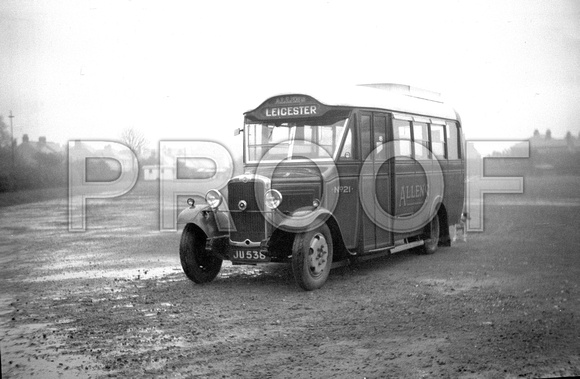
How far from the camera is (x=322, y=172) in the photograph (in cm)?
765

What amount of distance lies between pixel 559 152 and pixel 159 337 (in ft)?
14.9

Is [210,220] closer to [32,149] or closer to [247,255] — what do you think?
[247,255]

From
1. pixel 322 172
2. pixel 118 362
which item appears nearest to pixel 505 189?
pixel 322 172

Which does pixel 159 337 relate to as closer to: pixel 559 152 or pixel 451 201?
pixel 559 152

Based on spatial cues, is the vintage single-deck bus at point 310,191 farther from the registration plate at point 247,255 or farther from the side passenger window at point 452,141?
the side passenger window at point 452,141

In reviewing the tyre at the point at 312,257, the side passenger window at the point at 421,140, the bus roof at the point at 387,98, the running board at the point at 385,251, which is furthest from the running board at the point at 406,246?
the bus roof at the point at 387,98

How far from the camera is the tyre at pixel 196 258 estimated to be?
24.9 feet

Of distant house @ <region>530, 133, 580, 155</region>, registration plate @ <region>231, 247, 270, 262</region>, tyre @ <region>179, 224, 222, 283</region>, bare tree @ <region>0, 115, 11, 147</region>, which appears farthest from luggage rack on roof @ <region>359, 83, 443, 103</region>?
bare tree @ <region>0, 115, 11, 147</region>

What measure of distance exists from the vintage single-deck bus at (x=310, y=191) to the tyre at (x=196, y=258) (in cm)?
1

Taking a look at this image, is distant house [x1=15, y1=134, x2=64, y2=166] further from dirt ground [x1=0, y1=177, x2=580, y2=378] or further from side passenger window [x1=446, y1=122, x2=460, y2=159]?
side passenger window [x1=446, y1=122, x2=460, y2=159]

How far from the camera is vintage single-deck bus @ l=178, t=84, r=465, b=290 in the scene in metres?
Result: 7.39

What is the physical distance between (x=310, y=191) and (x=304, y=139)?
2.26 ft

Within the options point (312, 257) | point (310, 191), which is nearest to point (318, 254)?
point (312, 257)

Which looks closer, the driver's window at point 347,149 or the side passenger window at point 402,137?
the driver's window at point 347,149
